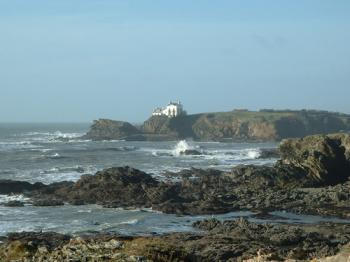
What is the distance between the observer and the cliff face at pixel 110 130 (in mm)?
135350

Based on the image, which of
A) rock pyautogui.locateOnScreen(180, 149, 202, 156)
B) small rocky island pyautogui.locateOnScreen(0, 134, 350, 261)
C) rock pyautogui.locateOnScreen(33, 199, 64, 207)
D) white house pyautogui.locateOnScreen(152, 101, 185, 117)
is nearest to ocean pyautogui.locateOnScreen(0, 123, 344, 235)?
rock pyautogui.locateOnScreen(33, 199, 64, 207)

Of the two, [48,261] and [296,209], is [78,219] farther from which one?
[48,261]

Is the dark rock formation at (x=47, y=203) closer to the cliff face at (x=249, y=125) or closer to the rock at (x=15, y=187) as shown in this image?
the rock at (x=15, y=187)

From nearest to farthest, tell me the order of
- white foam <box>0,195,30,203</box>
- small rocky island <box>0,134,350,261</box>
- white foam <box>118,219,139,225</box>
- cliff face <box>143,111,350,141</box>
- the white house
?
small rocky island <box>0,134,350,261</box>, white foam <box>118,219,139,225</box>, white foam <box>0,195,30,203</box>, cliff face <box>143,111,350,141</box>, the white house

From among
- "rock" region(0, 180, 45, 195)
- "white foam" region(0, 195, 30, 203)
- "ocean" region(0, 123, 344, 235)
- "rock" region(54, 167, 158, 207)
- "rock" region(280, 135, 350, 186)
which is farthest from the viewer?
"rock" region(280, 135, 350, 186)

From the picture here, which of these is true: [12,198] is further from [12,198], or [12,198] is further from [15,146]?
[15,146]

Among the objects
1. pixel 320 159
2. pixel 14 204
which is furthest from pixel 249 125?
pixel 14 204

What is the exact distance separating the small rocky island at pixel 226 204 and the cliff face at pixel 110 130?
80096 millimetres

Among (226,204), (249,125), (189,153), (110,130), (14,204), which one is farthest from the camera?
(110,130)

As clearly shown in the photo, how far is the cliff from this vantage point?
13362 centimetres

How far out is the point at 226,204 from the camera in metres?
37.5

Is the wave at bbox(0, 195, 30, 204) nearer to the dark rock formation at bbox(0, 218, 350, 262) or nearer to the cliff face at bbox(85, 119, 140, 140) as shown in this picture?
the dark rock formation at bbox(0, 218, 350, 262)

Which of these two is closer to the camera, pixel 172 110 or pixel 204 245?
pixel 204 245

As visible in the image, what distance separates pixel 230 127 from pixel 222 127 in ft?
6.21
